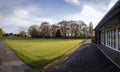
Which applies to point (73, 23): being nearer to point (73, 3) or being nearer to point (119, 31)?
point (73, 3)

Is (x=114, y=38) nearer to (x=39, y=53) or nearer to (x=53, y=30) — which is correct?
(x=39, y=53)

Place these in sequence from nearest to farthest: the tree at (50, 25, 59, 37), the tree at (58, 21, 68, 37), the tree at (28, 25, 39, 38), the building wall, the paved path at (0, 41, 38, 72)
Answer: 1. the paved path at (0, 41, 38, 72)
2. the building wall
3. the tree at (58, 21, 68, 37)
4. the tree at (50, 25, 59, 37)
5. the tree at (28, 25, 39, 38)

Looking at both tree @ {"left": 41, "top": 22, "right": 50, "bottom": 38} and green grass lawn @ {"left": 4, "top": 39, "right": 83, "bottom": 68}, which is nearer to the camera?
green grass lawn @ {"left": 4, "top": 39, "right": 83, "bottom": 68}

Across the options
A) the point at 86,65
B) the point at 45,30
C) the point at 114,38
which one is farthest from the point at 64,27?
the point at 86,65

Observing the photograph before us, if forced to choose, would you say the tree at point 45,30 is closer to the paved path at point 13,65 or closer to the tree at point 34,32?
the tree at point 34,32

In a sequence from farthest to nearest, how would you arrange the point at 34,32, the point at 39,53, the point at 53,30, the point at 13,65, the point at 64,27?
1. the point at 34,32
2. the point at 53,30
3. the point at 64,27
4. the point at 39,53
5. the point at 13,65

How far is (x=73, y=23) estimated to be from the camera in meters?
91.1

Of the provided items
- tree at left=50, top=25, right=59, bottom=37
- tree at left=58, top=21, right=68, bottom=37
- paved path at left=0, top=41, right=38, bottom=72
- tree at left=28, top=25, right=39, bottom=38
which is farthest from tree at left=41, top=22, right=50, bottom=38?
paved path at left=0, top=41, right=38, bottom=72

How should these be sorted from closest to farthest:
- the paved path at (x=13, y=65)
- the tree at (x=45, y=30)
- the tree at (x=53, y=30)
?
the paved path at (x=13, y=65) < the tree at (x=53, y=30) < the tree at (x=45, y=30)

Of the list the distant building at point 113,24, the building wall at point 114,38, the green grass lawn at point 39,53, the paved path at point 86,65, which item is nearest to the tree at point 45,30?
the green grass lawn at point 39,53

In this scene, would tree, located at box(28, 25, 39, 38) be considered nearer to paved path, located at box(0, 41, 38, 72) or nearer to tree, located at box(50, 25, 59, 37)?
tree, located at box(50, 25, 59, 37)

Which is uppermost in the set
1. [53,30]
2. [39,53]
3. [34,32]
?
[53,30]

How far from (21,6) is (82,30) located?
64497 mm

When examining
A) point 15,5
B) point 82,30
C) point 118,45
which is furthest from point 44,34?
point 118,45
